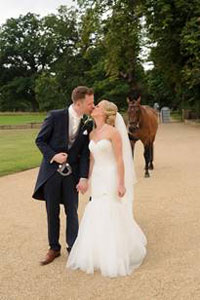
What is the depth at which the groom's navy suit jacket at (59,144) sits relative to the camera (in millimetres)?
5707

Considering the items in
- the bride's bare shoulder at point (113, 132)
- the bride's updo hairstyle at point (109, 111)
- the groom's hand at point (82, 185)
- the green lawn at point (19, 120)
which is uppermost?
the bride's updo hairstyle at point (109, 111)

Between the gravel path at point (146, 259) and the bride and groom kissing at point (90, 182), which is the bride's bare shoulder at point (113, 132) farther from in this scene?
the gravel path at point (146, 259)

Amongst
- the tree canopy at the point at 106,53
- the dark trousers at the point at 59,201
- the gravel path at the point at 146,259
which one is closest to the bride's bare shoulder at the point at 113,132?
the dark trousers at the point at 59,201

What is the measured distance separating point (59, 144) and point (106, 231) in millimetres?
1132

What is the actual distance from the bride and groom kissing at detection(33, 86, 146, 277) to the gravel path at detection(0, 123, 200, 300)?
0.73 feet

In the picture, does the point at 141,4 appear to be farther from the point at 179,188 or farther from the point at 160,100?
the point at 160,100

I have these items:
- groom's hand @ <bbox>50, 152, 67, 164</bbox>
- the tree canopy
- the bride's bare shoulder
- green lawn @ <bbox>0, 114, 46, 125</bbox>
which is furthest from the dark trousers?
green lawn @ <bbox>0, 114, 46, 125</bbox>

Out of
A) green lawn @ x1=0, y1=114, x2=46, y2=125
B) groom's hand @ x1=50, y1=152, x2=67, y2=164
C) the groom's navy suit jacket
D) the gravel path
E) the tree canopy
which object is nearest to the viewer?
the gravel path

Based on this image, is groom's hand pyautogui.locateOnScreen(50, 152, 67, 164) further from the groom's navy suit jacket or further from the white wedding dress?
the white wedding dress

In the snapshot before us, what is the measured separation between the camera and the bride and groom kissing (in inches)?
217

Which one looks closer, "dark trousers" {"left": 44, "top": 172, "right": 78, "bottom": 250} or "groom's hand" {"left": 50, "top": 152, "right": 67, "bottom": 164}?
"groom's hand" {"left": 50, "top": 152, "right": 67, "bottom": 164}

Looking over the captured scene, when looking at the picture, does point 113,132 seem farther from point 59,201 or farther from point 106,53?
point 106,53

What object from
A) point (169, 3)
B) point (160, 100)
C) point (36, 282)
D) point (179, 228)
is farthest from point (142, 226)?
point (160, 100)

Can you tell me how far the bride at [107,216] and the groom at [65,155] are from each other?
0.45ft
